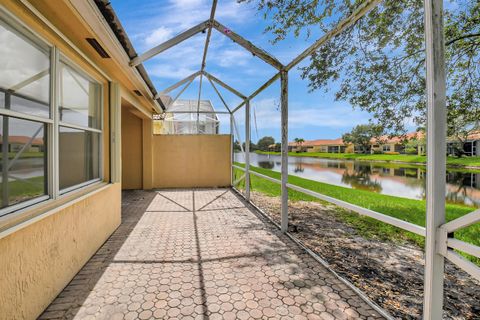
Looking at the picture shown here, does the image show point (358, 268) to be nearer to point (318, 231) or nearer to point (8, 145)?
point (318, 231)

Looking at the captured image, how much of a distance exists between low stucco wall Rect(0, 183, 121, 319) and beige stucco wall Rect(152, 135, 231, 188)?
5.34 metres

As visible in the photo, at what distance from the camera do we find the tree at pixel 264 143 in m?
5.45

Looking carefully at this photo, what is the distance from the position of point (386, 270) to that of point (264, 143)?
3.66 m

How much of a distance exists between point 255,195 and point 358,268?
5.01 m

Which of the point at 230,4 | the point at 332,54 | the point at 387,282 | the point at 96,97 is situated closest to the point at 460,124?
the point at 332,54

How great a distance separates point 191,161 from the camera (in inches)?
347

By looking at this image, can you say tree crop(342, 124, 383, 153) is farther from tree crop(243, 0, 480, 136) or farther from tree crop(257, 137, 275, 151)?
tree crop(257, 137, 275, 151)

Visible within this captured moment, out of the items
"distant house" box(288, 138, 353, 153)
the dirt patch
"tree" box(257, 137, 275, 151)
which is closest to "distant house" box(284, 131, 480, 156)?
"distant house" box(288, 138, 353, 153)

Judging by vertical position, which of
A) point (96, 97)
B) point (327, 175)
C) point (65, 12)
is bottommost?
point (327, 175)

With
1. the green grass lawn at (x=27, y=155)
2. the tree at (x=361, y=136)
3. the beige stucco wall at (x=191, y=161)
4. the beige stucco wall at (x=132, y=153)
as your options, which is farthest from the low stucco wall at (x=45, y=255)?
the beige stucco wall at (x=191, y=161)

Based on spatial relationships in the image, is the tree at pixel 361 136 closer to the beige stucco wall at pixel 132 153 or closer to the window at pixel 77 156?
the window at pixel 77 156

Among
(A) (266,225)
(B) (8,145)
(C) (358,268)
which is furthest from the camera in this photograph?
(A) (266,225)

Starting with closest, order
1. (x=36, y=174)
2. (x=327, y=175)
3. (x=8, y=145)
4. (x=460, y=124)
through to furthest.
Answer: (x=8, y=145) → (x=36, y=174) → (x=460, y=124) → (x=327, y=175)

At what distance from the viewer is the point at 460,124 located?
→ 3.28m
